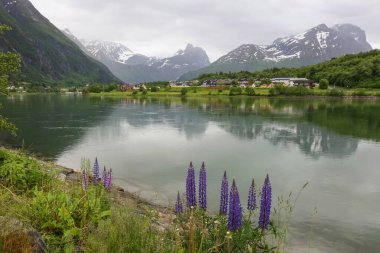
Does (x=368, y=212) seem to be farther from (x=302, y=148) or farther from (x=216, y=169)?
(x=302, y=148)

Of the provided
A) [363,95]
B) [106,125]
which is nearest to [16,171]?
[106,125]

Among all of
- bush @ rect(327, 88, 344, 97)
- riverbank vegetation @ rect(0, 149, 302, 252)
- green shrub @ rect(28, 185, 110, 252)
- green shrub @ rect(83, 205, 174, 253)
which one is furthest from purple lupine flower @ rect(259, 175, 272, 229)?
bush @ rect(327, 88, 344, 97)

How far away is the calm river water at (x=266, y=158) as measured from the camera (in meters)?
20.0

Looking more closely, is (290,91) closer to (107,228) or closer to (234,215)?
(234,215)

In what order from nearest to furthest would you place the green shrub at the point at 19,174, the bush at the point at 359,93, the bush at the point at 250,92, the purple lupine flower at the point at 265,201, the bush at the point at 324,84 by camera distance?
the purple lupine flower at the point at 265,201 → the green shrub at the point at 19,174 → the bush at the point at 359,93 → the bush at the point at 250,92 → the bush at the point at 324,84

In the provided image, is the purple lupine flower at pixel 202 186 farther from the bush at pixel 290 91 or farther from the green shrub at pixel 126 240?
the bush at pixel 290 91

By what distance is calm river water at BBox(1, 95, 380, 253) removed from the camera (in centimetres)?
1998

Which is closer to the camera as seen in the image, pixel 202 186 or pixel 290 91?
pixel 202 186

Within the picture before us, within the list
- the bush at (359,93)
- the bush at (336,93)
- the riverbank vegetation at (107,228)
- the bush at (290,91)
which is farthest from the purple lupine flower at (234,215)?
the bush at (359,93)

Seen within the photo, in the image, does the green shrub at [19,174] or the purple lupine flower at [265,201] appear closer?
the purple lupine flower at [265,201]

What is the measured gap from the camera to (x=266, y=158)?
38.0 meters

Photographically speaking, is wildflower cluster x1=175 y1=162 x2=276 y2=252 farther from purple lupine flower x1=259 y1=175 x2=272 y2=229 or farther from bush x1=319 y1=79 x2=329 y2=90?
bush x1=319 y1=79 x2=329 y2=90

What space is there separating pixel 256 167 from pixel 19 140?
111 feet

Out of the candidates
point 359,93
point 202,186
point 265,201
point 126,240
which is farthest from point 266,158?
point 359,93
